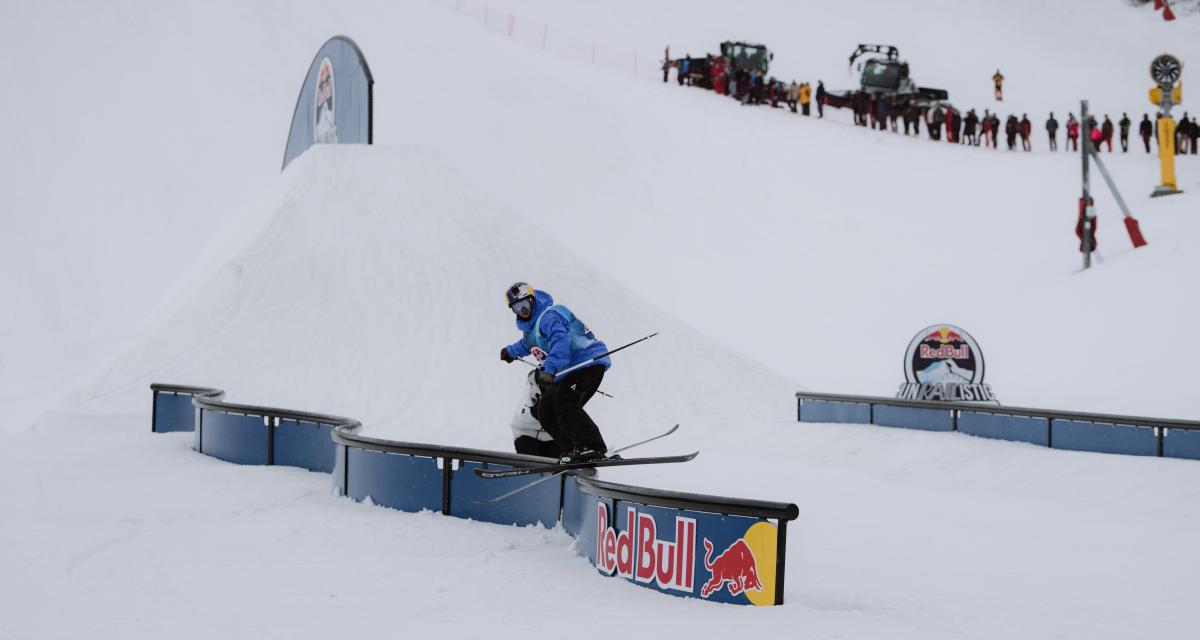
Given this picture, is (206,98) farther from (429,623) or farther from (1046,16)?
(1046,16)

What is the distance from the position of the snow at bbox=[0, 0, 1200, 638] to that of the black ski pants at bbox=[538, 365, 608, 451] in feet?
2.70

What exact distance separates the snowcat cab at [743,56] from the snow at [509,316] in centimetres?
412

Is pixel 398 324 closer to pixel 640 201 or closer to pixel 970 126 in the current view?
pixel 640 201

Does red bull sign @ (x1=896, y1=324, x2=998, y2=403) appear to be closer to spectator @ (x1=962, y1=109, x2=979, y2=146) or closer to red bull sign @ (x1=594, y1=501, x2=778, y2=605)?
red bull sign @ (x1=594, y1=501, x2=778, y2=605)

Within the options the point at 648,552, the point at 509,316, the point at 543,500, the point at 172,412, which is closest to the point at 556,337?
the point at 543,500

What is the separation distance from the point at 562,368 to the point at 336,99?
53.2 ft

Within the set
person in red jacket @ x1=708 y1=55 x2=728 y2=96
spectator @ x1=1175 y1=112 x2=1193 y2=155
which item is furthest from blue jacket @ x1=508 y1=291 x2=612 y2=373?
person in red jacket @ x1=708 y1=55 x2=728 y2=96

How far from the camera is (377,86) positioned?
34938mm

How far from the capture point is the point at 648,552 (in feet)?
18.3

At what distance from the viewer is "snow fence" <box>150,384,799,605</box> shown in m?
5.20

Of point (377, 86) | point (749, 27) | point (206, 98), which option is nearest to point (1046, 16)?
point (749, 27)

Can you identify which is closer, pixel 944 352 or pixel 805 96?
pixel 944 352

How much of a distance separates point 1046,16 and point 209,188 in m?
50.9

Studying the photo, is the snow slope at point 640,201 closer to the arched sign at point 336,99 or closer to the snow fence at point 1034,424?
the arched sign at point 336,99
